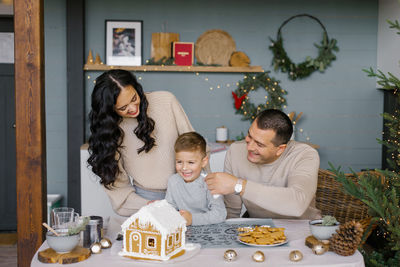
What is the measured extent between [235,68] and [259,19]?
56 centimetres

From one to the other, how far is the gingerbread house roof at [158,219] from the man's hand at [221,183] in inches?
14.1

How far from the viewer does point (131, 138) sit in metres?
2.40

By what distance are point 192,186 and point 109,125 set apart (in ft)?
1.70

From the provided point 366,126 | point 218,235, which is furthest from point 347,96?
point 218,235

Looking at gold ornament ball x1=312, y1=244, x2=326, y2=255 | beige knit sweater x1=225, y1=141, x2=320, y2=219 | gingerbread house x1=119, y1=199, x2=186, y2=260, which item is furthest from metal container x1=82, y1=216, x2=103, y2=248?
gold ornament ball x1=312, y1=244, x2=326, y2=255

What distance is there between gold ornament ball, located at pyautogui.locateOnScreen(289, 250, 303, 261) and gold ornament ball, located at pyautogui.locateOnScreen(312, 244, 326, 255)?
0.30 feet

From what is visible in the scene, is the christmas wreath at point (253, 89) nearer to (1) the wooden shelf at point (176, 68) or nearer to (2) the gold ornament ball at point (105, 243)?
(1) the wooden shelf at point (176, 68)

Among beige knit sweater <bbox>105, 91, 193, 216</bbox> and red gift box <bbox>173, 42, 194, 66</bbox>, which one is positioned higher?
red gift box <bbox>173, 42, 194, 66</bbox>

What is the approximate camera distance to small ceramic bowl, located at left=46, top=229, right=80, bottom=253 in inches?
63.7

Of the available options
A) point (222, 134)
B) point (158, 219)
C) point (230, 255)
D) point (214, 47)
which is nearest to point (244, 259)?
point (230, 255)

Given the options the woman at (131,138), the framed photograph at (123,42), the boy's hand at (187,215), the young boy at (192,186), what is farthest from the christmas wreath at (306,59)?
the boy's hand at (187,215)

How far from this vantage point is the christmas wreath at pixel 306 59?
4516 mm

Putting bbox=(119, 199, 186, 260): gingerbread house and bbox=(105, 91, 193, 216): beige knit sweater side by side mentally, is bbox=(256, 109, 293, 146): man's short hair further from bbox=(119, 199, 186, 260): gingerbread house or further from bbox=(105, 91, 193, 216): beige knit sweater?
bbox=(119, 199, 186, 260): gingerbread house

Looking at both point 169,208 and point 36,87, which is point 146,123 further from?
point 169,208
